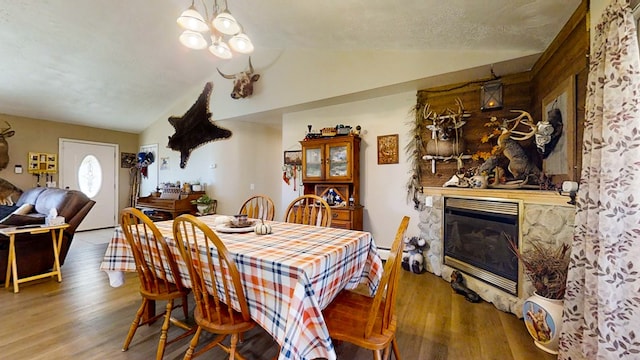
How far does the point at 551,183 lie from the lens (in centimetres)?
233

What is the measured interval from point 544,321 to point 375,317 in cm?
143

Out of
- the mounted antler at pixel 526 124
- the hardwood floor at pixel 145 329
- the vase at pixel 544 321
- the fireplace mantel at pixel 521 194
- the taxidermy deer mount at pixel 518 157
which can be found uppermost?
the mounted antler at pixel 526 124

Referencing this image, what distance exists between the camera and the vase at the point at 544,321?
1740 mm

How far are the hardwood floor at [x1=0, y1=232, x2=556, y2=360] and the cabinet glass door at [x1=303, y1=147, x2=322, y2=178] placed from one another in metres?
2.06

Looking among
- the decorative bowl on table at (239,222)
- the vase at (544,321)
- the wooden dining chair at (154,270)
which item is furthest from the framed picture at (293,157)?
the vase at (544,321)

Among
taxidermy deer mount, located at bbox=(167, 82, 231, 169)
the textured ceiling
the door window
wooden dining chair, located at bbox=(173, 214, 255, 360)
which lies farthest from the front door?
wooden dining chair, located at bbox=(173, 214, 255, 360)

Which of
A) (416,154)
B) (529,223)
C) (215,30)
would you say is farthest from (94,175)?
(529,223)

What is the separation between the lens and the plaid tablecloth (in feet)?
3.62

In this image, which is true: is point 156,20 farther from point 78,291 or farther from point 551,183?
point 551,183

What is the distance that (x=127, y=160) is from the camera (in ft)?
22.0

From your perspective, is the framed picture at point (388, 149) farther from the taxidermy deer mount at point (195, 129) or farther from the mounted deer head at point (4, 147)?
the mounted deer head at point (4, 147)

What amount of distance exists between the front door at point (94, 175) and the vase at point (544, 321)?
25.5 ft

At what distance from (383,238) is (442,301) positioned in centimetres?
142

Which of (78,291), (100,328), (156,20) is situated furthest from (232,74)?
(100,328)
